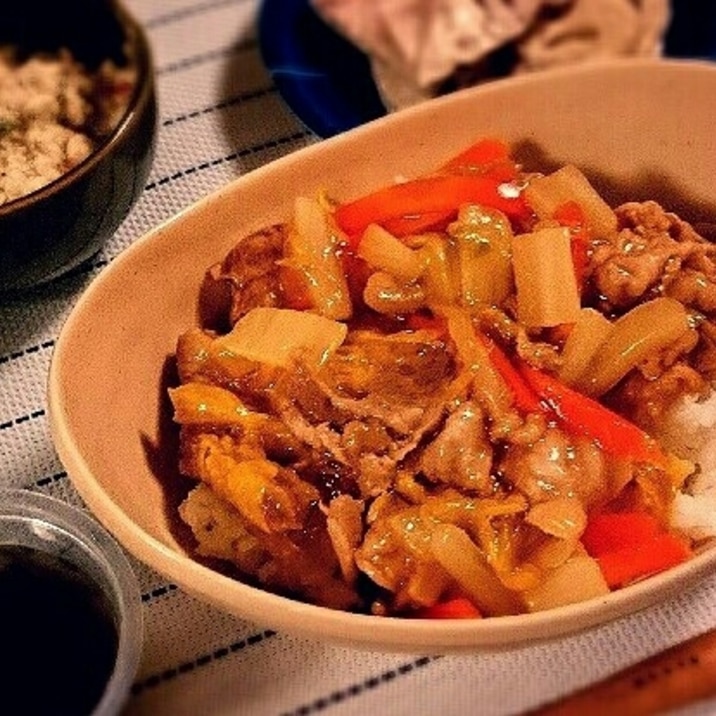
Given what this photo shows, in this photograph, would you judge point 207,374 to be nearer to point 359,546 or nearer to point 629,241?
point 359,546

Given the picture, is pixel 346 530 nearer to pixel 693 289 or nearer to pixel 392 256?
pixel 392 256

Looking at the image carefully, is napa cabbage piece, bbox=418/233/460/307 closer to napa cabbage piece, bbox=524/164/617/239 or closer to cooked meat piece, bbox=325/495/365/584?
napa cabbage piece, bbox=524/164/617/239

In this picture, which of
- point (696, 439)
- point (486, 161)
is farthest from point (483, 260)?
point (696, 439)

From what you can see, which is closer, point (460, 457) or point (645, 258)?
point (460, 457)

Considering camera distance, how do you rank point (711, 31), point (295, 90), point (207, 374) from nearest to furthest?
1. point (207, 374)
2. point (295, 90)
3. point (711, 31)

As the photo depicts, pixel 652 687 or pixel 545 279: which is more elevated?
pixel 545 279

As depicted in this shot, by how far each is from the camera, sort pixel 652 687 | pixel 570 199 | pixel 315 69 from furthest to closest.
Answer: pixel 315 69, pixel 570 199, pixel 652 687

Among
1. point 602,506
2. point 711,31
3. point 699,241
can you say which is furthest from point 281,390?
point 711,31
